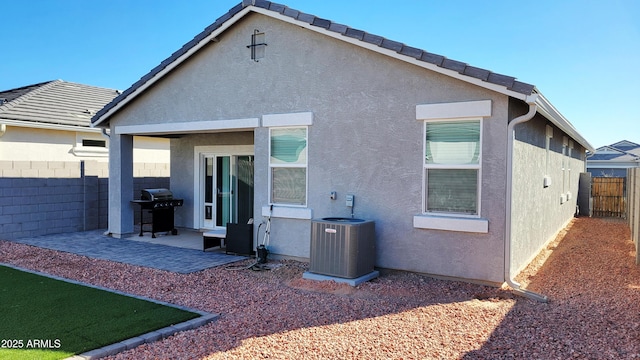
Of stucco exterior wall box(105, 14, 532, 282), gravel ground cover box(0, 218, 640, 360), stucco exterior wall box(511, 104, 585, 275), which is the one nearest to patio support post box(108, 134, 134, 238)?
gravel ground cover box(0, 218, 640, 360)

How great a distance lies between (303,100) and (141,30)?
11315 mm

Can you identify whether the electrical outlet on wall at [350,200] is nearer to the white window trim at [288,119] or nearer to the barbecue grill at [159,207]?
the white window trim at [288,119]

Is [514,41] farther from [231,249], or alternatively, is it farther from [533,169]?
[231,249]

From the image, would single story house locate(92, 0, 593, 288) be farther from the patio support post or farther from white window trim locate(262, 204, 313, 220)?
the patio support post

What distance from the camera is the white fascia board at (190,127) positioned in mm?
10461

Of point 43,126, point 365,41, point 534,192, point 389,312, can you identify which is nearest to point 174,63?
point 365,41

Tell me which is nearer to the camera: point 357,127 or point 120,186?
point 357,127

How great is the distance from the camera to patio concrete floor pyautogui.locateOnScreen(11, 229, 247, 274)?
9766mm

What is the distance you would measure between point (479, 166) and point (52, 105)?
14565 mm

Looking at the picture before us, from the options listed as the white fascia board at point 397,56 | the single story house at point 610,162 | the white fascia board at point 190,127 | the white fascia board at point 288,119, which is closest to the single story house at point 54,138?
the white fascia board at point 190,127

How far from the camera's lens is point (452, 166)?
8.02m

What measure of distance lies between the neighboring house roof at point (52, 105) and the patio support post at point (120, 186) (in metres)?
2.94

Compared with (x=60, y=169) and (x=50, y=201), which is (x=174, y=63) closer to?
(x=60, y=169)

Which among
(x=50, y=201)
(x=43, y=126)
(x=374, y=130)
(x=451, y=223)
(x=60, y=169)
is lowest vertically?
(x=50, y=201)
